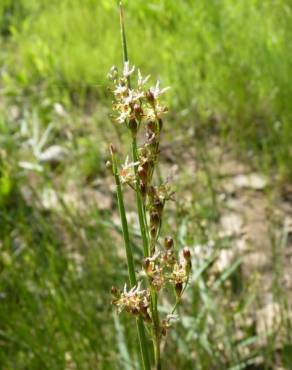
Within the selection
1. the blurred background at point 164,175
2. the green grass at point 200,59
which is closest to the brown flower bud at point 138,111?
the blurred background at point 164,175

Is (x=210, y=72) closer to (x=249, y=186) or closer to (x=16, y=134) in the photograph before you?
(x=249, y=186)

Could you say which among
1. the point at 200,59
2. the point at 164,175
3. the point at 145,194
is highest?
the point at 200,59

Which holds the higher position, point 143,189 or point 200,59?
point 200,59

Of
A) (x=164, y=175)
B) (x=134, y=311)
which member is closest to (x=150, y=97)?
(x=134, y=311)

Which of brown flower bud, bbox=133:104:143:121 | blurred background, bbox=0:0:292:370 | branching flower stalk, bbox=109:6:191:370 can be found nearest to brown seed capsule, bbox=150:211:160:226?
branching flower stalk, bbox=109:6:191:370

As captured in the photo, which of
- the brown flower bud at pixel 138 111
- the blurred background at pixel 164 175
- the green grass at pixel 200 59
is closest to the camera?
the brown flower bud at pixel 138 111

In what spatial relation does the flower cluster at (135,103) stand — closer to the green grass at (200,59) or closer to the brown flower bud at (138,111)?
the brown flower bud at (138,111)

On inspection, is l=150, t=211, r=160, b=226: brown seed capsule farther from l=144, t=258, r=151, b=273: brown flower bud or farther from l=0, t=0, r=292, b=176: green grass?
l=0, t=0, r=292, b=176: green grass

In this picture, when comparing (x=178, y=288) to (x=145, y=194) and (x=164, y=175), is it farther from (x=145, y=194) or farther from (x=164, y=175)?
(x=164, y=175)
